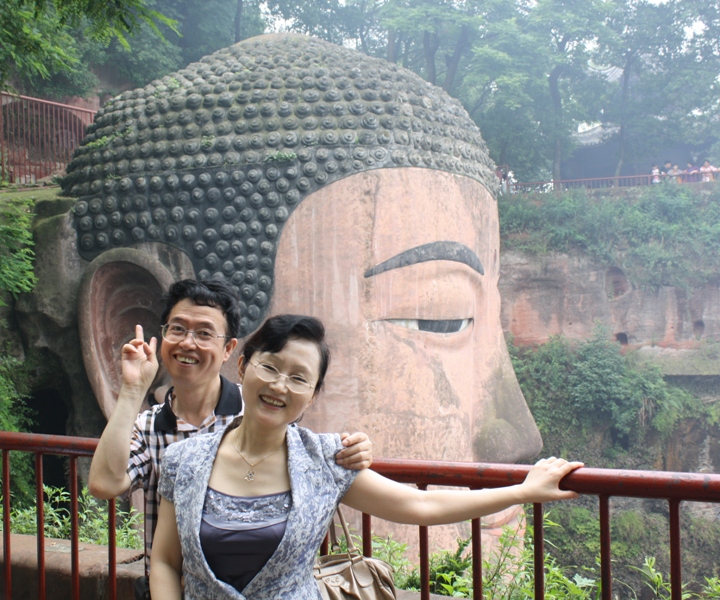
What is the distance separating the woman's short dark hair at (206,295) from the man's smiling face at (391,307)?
221cm

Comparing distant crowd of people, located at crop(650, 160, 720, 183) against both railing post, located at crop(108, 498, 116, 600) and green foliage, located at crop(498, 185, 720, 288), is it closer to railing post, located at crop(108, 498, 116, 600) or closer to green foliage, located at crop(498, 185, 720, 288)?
green foliage, located at crop(498, 185, 720, 288)

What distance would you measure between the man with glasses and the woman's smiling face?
283mm

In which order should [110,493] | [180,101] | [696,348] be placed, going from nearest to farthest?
1. [110,493]
2. [180,101]
3. [696,348]

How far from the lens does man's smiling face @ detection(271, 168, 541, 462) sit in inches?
162

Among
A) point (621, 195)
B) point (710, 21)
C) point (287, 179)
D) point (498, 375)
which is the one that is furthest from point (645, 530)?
point (710, 21)

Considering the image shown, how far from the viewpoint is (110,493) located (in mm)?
1626

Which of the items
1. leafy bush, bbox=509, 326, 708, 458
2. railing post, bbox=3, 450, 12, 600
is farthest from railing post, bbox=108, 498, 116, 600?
leafy bush, bbox=509, 326, 708, 458

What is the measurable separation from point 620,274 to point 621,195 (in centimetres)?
176

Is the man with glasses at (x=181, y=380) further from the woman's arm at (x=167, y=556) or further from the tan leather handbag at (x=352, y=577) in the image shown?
the tan leather handbag at (x=352, y=577)

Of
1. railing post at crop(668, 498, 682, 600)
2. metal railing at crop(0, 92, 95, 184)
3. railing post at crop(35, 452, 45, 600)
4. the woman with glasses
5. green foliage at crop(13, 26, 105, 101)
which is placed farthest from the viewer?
green foliage at crop(13, 26, 105, 101)

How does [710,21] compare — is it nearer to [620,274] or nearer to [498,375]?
[620,274]

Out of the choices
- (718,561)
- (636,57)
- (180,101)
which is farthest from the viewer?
(636,57)

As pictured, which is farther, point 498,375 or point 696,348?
point 696,348

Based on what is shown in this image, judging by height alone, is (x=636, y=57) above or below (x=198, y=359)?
above
